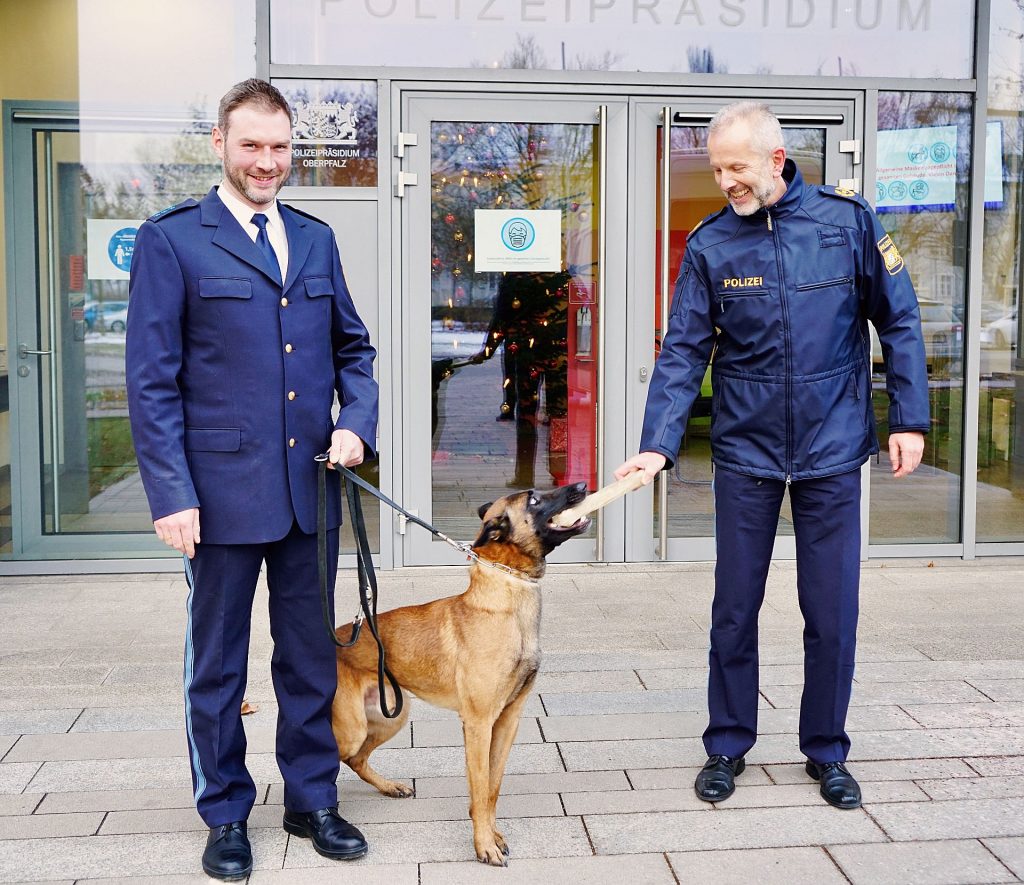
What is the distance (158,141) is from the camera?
22.8ft

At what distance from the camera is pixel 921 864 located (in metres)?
3.31

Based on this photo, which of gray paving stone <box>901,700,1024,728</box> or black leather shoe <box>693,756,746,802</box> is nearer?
black leather shoe <box>693,756,746,802</box>

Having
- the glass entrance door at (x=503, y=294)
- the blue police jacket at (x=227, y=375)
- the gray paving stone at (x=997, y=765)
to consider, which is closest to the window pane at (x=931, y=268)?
the glass entrance door at (x=503, y=294)

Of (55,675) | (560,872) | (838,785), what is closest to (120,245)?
(55,675)

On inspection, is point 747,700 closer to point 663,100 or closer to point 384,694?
point 384,694

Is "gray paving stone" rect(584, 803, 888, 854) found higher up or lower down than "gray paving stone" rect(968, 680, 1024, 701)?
lower down

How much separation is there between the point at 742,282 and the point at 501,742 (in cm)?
158

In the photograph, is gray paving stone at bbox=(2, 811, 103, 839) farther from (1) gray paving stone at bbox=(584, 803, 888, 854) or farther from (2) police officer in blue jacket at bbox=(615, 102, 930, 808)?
(2) police officer in blue jacket at bbox=(615, 102, 930, 808)

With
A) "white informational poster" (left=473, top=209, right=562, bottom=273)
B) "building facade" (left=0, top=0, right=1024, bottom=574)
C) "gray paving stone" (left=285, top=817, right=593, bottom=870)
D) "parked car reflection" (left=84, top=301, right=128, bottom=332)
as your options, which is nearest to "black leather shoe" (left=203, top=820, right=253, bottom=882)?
"gray paving stone" (left=285, top=817, right=593, bottom=870)

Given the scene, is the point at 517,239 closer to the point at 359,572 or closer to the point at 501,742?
the point at 359,572

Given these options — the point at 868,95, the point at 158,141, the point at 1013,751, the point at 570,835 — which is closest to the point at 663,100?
the point at 868,95

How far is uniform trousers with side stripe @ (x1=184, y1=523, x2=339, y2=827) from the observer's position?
10.7ft

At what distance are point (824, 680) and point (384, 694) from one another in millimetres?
1411

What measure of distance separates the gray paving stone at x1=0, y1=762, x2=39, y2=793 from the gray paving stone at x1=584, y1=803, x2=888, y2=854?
184 centimetres
